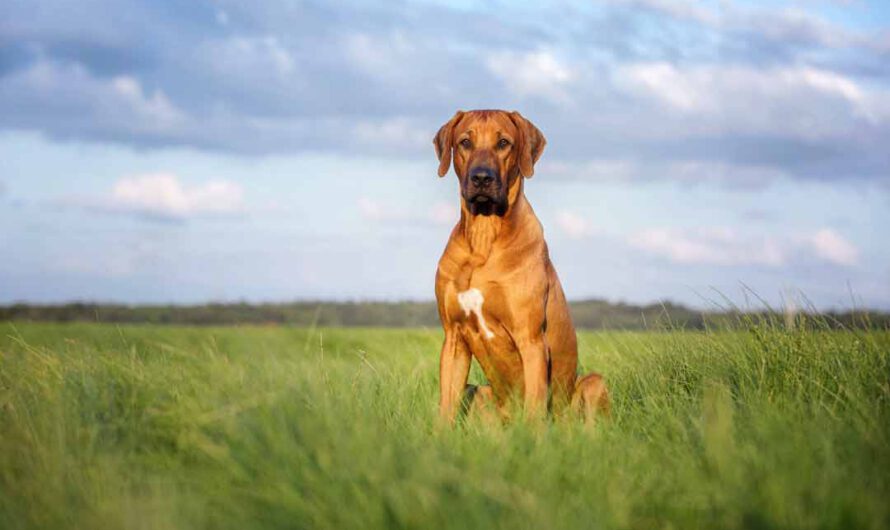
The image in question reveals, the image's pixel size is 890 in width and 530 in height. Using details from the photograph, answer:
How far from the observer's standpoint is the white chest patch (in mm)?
7004

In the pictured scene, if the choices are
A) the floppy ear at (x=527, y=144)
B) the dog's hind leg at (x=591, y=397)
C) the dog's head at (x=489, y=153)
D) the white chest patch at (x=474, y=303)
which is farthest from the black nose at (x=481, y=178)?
the dog's hind leg at (x=591, y=397)

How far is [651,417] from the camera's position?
648cm

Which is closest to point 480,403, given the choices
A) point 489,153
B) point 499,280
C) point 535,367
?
point 535,367

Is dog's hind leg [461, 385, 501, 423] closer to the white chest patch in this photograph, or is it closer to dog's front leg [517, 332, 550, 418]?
dog's front leg [517, 332, 550, 418]

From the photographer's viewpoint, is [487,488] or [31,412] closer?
[487,488]

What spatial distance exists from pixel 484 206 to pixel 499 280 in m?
0.55

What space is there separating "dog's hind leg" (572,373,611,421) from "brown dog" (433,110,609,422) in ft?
0.05

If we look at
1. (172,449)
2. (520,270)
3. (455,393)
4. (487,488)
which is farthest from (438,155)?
(487,488)

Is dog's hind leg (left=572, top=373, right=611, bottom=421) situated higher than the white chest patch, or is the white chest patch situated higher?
the white chest patch

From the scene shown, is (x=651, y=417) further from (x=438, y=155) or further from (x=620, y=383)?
(x=438, y=155)

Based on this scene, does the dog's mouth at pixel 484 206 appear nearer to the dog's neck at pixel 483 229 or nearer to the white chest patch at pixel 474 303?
the dog's neck at pixel 483 229

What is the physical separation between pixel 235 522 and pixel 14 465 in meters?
1.67

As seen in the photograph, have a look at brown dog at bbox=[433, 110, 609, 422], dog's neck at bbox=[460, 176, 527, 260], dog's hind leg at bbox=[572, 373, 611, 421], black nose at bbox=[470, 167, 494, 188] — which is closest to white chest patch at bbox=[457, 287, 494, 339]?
brown dog at bbox=[433, 110, 609, 422]

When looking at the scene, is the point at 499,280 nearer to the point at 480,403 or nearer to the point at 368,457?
the point at 480,403
